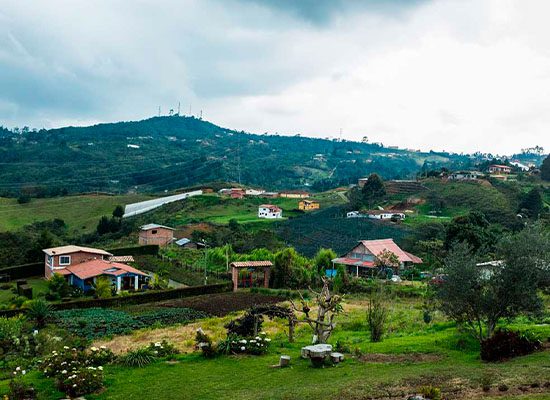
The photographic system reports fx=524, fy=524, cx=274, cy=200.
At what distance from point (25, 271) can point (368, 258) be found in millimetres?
28164

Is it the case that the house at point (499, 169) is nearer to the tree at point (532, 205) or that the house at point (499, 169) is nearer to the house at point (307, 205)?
the house at point (307, 205)

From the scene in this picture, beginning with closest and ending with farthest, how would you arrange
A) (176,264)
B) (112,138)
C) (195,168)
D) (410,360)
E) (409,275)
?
1. (410,360)
2. (409,275)
3. (176,264)
4. (195,168)
5. (112,138)

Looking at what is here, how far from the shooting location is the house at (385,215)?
67450 mm

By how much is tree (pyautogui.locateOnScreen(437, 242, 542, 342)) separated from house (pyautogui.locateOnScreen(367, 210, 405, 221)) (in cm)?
5189

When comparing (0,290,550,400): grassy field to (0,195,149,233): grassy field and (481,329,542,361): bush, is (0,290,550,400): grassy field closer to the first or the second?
(481,329,542,361): bush

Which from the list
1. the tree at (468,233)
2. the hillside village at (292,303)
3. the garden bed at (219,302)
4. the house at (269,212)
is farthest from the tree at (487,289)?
the house at (269,212)

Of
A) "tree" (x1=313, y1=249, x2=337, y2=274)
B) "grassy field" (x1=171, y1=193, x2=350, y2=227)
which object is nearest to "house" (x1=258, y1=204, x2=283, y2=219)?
"grassy field" (x1=171, y1=193, x2=350, y2=227)

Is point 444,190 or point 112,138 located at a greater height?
point 112,138

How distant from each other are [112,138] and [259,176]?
219ft

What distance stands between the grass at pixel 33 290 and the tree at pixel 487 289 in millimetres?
27116

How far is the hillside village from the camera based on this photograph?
45.2 ft

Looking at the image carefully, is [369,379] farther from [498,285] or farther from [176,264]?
[176,264]

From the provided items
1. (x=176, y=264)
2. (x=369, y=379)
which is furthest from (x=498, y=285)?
(x=176, y=264)

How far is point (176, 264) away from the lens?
46.8 metres
